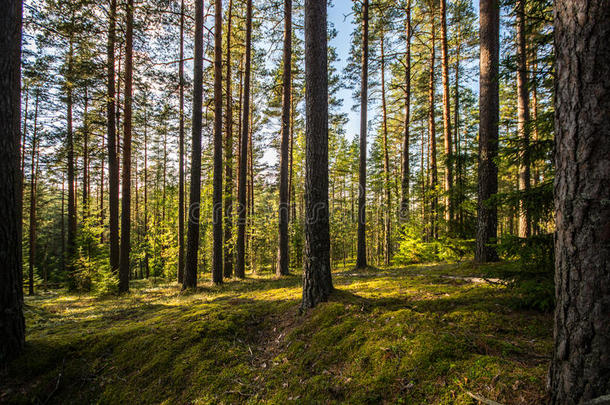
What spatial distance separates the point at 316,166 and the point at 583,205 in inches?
129

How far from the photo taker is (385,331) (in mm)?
2941

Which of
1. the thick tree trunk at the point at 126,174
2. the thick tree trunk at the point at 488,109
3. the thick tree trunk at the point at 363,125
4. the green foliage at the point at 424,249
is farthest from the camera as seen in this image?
the thick tree trunk at the point at 363,125

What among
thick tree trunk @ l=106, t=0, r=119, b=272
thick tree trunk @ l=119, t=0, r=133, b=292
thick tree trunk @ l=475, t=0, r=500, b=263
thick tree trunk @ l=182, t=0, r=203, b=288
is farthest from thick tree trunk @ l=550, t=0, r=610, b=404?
thick tree trunk @ l=106, t=0, r=119, b=272

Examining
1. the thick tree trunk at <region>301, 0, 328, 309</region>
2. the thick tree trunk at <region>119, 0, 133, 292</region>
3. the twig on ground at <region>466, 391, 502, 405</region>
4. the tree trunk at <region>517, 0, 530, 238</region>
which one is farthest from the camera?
the thick tree trunk at <region>119, 0, 133, 292</region>

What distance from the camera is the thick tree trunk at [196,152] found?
8477 mm

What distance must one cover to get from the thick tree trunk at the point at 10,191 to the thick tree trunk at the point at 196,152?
15.7 feet

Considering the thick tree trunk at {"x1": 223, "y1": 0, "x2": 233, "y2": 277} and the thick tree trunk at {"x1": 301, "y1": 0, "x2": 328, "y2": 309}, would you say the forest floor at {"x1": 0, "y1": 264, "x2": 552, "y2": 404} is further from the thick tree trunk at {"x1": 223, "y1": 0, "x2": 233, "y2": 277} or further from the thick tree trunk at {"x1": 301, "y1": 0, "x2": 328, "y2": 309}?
the thick tree trunk at {"x1": 223, "y1": 0, "x2": 233, "y2": 277}

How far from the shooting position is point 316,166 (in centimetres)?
428

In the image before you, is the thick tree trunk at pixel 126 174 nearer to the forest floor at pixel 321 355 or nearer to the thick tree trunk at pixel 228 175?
the thick tree trunk at pixel 228 175

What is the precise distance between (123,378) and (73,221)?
1511 centimetres

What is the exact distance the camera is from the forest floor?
84.7 inches

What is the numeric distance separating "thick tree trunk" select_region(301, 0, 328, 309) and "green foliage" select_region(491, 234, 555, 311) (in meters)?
2.65

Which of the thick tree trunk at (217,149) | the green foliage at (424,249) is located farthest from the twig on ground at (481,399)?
the thick tree trunk at (217,149)

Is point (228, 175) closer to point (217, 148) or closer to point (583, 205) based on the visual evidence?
point (217, 148)
